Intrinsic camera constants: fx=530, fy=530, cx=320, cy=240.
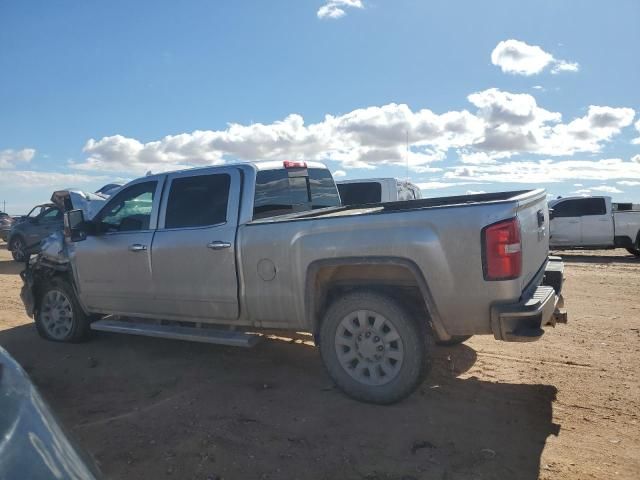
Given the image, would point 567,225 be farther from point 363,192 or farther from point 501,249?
point 501,249

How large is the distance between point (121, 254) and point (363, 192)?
6800 millimetres

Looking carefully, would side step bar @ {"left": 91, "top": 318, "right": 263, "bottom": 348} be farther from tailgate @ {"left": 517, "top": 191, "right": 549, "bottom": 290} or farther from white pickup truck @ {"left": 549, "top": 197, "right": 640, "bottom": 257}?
white pickup truck @ {"left": 549, "top": 197, "right": 640, "bottom": 257}

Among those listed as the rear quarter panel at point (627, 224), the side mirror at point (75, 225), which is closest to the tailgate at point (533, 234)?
the side mirror at point (75, 225)

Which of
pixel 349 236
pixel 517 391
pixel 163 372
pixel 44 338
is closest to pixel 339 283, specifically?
pixel 349 236

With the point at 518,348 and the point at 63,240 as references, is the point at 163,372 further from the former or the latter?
the point at 518,348

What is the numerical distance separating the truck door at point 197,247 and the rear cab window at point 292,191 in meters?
0.26

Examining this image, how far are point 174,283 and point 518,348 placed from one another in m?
3.63

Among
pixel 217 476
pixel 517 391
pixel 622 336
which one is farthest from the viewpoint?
pixel 622 336

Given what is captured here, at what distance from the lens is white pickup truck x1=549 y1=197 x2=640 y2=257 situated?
15477 mm

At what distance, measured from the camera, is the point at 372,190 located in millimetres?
11438

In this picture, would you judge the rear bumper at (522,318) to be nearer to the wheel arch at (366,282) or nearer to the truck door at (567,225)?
the wheel arch at (366,282)

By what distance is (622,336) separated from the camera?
19.9 ft

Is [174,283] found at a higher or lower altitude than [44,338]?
higher

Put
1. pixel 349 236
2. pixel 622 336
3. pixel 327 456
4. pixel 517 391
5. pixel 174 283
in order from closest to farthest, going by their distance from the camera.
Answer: pixel 327 456 < pixel 349 236 < pixel 517 391 < pixel 174 283 < pixel 622 336
